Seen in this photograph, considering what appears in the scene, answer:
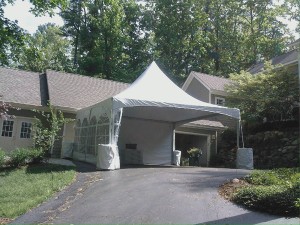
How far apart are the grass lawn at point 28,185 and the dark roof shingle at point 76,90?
6.73 m

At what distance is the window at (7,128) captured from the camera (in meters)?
17.9

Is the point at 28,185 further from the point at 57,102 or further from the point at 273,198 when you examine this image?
the point at 57,102

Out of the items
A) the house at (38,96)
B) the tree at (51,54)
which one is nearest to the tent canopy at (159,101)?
the house at (38,96)

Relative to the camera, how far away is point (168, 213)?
6.67 metres

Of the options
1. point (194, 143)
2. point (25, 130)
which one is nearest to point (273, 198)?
point (25, 130)

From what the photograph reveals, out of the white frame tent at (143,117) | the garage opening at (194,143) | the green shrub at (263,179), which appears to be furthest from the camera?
the garage opening at (194,143)

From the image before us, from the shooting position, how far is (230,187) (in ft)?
29.9

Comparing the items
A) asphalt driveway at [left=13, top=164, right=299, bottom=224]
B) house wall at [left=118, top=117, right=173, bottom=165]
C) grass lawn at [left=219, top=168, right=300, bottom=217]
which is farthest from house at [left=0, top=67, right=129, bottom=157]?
grass lawn at [left=219, top=168, right=300, bottom=217]

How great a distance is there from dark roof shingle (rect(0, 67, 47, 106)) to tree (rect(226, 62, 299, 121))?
11561 mm

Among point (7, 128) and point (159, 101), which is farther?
point (7, 128)

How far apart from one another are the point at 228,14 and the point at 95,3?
14460mm

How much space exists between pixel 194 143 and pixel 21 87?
12.0 meters

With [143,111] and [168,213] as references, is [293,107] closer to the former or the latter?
[143,111]

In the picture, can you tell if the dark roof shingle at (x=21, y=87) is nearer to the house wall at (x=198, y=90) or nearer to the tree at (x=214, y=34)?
the house wall at (x=198, y=90)
